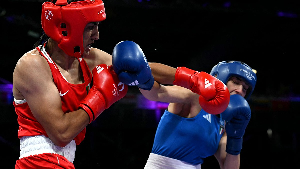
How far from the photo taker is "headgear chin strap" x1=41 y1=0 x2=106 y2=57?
198cm

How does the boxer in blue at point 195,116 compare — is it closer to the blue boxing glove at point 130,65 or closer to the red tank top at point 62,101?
the blue boxing glove at point 130,65

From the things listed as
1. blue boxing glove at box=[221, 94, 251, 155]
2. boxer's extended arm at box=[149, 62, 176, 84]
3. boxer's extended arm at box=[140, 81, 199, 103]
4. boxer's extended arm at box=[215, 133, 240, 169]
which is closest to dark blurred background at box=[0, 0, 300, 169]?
boxer's extended arm at box=[215, 133, 240, 169]

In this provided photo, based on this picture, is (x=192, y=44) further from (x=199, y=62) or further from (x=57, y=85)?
(x=57, y=85)

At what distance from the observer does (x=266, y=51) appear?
609cm

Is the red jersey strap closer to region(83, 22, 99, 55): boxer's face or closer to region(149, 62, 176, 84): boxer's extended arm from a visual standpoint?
region(83, 22, 99, 55): boxer's face

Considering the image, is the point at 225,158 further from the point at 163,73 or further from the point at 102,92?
the point at 102,92

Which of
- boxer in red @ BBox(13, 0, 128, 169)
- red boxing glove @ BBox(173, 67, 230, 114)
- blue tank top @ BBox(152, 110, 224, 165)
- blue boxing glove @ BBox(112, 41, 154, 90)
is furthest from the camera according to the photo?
blue tank top @ BBox(152, 110, 224, 165)

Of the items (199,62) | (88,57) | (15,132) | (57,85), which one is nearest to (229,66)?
(88,57)

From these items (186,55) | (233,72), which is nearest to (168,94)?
(233,72)

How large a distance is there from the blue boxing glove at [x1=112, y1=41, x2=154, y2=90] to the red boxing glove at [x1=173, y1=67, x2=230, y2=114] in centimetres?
31

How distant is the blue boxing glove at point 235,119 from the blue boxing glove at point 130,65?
2.92 ft

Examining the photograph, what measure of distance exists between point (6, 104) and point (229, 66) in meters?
2.84

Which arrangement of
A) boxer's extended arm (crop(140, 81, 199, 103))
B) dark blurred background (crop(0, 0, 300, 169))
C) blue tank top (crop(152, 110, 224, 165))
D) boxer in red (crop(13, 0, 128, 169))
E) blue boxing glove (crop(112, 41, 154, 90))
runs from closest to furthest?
boxer in red (crop(13, 0, 128, 169)) → blue boxing glove (crop(112, 41, 154, 90)) → boxer's extended arm (crop(140, 81, 199, 103)) → blue tank top (crop(152, 110, 224, 165)) → dark blurred background (crop(0, 0, 300, 169))

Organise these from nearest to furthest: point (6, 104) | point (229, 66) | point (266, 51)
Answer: point (229, 66) → point (6, 104) → point (266, 51)
